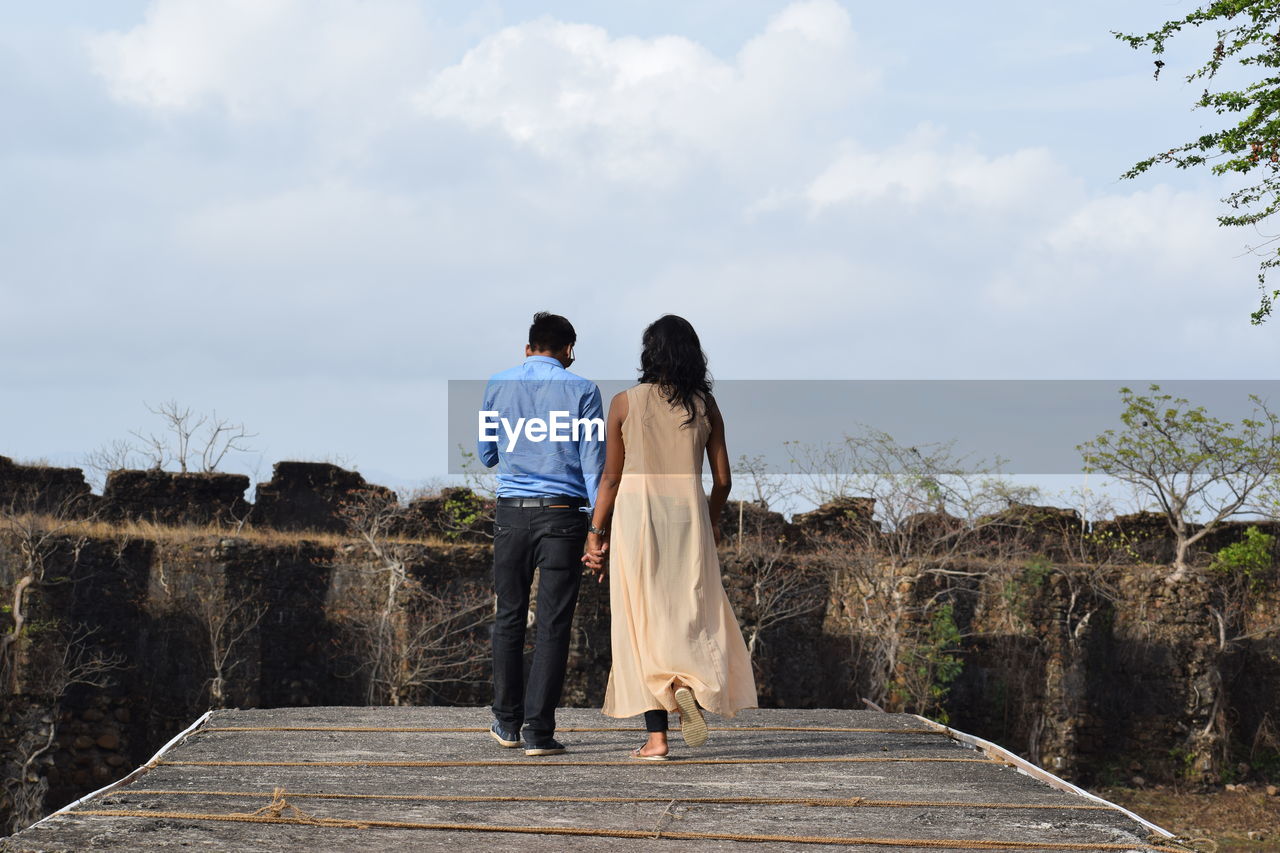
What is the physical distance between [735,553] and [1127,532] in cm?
1060

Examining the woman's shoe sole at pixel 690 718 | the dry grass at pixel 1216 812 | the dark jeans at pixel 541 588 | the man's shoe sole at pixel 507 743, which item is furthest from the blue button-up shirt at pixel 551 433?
the dry grass at pixel 1216 812

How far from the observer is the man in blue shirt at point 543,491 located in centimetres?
620

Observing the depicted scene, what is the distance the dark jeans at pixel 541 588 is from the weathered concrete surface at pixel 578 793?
34 cm

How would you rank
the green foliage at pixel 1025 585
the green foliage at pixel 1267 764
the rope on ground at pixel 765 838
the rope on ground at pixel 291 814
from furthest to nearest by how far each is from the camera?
the green foliage at pixel 1267 764
the green foliage at pixel 1025 585
the rope on ground at pixel 291 814
the rope on ground at pixel 765 838

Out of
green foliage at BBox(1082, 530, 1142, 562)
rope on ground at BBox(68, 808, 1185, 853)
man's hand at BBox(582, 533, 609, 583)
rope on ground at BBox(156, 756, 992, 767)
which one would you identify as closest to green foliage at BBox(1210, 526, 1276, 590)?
green foliage at BBox(1082, 530, 1142, 562)

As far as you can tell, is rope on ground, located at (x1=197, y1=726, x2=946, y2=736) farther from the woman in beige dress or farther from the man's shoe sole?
the woman in beige dress

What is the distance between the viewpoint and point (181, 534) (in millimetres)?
23578

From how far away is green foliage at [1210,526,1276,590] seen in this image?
2692cm

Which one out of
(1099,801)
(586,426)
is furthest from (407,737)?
(1099,801)

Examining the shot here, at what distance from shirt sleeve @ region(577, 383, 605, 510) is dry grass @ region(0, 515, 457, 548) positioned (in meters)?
17.9

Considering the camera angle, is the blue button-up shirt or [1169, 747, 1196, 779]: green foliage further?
[1169, 747, 1196, 779]: green foliage

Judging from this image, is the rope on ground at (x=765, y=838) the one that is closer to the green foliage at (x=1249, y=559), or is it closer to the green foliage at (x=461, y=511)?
the green foliage at (x=461, y=511)

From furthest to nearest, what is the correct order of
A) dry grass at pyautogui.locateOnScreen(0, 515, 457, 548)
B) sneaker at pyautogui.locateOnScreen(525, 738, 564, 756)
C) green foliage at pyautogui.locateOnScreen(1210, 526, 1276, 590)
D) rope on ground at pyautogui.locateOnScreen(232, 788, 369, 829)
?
green foliage at pyautogui.locateOnScreen(1210, 526, 1276, 590)
dry grass at pyautogui.locateOnScreen(0, 515, 457, 548)
sneaker at pyautogui.locateOnScreen(525, 738, 564, 756)
rope on ground at pyautogui.locateOnScreen(232, 788, 369, 829)

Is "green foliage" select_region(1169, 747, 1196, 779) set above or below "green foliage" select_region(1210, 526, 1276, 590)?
below
